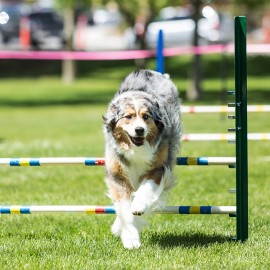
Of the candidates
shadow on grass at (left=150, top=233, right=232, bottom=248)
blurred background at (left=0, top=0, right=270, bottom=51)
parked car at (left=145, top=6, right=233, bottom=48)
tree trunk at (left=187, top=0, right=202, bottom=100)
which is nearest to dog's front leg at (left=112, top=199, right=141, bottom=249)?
shadow on grass at (left=150, top=233, right=232, bottom=248)

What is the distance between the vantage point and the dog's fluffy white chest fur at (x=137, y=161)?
6.57 metres

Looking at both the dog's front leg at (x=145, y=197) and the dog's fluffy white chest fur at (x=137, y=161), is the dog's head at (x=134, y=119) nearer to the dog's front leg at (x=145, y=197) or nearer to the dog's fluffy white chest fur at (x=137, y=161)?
the dog's fluffy white chest fur at (x=137, y=161)

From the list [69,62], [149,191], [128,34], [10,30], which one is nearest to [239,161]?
[149,191]

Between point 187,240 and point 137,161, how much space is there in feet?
2.77

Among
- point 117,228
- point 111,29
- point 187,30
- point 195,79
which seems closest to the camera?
point 117,228

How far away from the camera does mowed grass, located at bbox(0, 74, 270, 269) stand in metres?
6.25

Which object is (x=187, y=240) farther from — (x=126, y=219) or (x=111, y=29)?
(x=111, y=29)

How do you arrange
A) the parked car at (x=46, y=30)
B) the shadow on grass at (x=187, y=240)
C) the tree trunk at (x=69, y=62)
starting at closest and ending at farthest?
the shadow on grass at (x=187, y=240) < the tree trunk at (x=69, y=62) < the parked car at (x=46, y=30)

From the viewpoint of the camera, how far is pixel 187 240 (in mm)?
6996

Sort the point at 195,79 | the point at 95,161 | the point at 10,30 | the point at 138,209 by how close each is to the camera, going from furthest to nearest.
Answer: the point at 10,30
the point at 195,79
the point at 95,161
the point at 138,209

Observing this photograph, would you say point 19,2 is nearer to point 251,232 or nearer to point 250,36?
point 250,36

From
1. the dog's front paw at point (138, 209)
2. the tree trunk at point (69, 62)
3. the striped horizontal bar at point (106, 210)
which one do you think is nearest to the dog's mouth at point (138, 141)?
the dog's front paw at point (138, 209)

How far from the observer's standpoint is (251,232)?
23.8ft

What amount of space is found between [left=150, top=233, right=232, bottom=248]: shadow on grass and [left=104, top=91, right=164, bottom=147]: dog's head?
84 centimetres
